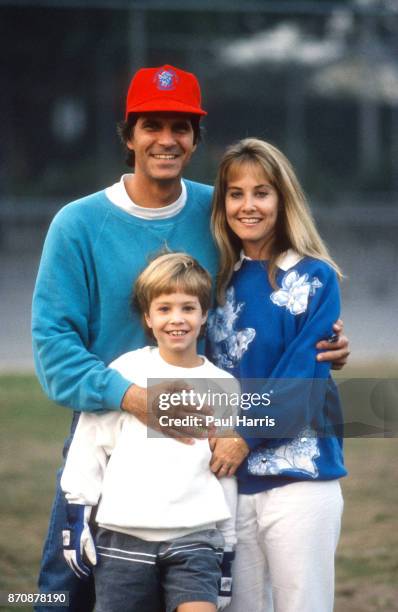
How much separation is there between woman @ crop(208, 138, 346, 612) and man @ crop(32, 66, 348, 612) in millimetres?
82

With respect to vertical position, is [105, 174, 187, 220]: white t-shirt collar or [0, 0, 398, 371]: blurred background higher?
[0, 0, 398, 371]: blurred background

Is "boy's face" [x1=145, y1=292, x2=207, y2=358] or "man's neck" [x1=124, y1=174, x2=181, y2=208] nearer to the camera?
"boy's face" [x1=145, y1=292, x2=207, y2=358]

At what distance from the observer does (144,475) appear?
3256 millimetres

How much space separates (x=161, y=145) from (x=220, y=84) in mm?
13966

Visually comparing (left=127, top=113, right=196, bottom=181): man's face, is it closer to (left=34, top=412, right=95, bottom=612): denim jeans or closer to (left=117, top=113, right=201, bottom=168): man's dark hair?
(left=117, top=113, right=201, bottom=168): man's dark hair

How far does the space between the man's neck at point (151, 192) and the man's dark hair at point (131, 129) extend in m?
0.16

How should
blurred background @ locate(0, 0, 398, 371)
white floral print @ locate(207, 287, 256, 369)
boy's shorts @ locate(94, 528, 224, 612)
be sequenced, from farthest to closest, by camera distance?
blurred background @ locate(0, 0, 398, 371)
white floral print @ locate(207, 287, 256, 369)
boy's shorts @ locate(94, 528, 224, 612)

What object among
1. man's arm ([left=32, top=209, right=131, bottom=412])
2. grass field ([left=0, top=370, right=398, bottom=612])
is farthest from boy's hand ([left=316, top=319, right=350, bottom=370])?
grass field ([left=0, top=370, right=398, bottom=612])

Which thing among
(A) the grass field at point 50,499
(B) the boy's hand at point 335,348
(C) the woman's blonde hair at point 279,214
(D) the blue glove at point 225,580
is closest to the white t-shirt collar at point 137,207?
(C) the woman's blonde hair at point 279,214

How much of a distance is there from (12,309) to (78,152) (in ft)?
12.2

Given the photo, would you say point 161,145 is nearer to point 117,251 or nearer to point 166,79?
point 166,79

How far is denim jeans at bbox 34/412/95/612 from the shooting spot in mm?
3664

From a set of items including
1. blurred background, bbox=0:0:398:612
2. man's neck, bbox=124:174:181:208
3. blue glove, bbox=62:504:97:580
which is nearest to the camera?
blue glove, bbox=62:504:97:580

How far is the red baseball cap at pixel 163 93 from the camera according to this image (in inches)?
138
